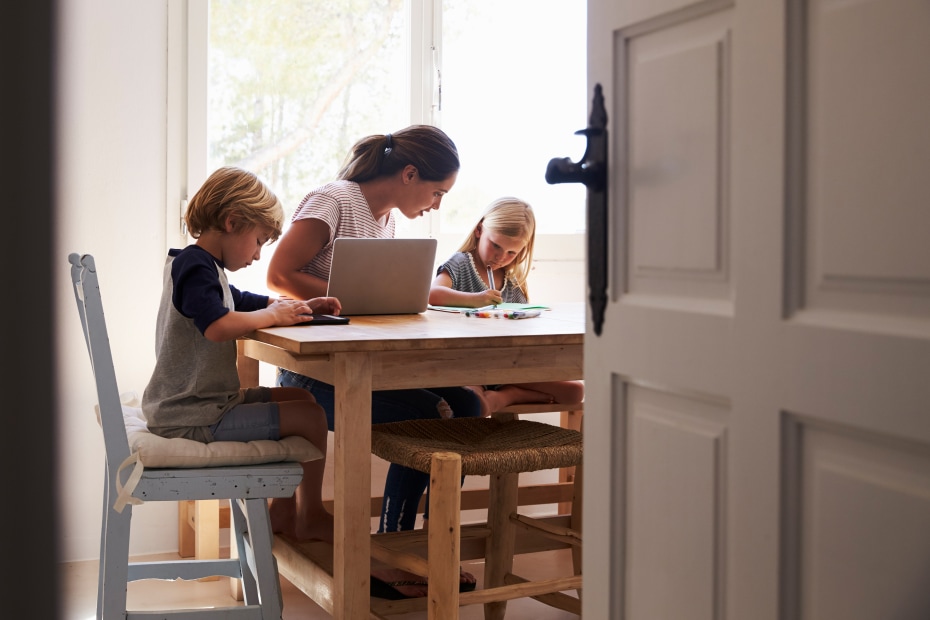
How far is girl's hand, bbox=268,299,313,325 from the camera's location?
1938mm

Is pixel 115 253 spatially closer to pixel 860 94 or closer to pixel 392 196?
pixel 392 196

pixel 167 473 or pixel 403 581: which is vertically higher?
pixel 167 473

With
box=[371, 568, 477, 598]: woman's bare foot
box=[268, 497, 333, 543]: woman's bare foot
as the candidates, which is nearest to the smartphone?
box=[268, 497, 333, 543]: woman's bare foot

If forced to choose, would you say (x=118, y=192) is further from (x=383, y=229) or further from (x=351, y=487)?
(x=351, y=487)

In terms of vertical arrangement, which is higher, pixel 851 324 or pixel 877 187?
pixel 877 187

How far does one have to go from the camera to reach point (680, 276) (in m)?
0.93

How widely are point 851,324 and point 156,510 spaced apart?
2530 millimetres

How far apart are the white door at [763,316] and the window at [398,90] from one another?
2.11 meters

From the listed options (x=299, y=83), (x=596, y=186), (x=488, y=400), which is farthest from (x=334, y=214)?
(x=596, y=186)

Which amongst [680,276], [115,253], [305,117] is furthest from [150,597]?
[680,276]

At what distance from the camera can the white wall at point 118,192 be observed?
2674mm

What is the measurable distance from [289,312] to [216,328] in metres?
0.19

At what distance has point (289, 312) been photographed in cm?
195

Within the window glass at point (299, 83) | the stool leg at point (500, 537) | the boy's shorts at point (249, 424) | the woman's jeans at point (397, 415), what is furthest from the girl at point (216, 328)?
the window glass at point (299, 83)
